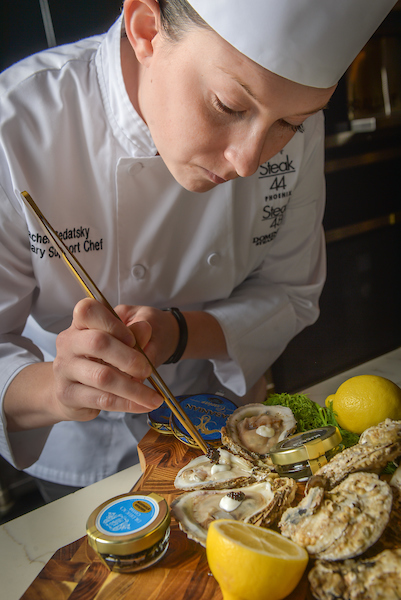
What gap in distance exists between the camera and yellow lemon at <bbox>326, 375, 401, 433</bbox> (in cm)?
85

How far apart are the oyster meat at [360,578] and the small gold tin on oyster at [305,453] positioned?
18 centimetres

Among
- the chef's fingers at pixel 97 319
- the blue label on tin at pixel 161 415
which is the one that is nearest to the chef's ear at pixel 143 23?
the chef's fingers at pixel 97 319

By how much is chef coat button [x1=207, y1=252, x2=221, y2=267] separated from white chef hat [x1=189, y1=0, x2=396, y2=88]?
479mm

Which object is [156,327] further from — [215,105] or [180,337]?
[215,105]

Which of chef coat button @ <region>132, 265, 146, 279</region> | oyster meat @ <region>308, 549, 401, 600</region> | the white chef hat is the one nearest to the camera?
oyster meat @ <region>308, 549, 401, 600</region>

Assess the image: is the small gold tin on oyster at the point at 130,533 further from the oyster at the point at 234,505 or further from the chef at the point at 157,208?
the chef at the point at 157,208

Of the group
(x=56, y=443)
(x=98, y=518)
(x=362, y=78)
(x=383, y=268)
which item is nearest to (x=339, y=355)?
(x=383, y=268)

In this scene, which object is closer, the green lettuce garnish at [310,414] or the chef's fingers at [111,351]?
the chef's fingers at [111,351]

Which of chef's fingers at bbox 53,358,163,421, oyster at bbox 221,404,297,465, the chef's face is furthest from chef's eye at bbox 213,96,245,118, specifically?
oyster at bbox 221,404,297,465

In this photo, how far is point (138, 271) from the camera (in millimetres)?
1060

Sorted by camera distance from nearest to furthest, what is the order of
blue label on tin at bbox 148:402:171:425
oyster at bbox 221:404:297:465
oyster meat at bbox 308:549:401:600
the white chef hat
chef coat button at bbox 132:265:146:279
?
oyster meat at bbox 308:549:401:600 → the white chef hat → oyster at bbox 221:404:297:465 → blue label on tin at bbox 148:402:171:425 → chef coat button at bbox 132:265:146:279

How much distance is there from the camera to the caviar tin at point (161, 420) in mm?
906

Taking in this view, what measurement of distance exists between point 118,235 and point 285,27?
51cm

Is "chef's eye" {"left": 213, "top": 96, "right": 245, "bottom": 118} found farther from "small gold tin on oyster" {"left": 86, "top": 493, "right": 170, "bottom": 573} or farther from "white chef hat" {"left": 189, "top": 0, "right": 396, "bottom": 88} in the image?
"small gold tin on oyster" {"left": 86, "top": 493, "right": 170, "bottom": 573}
